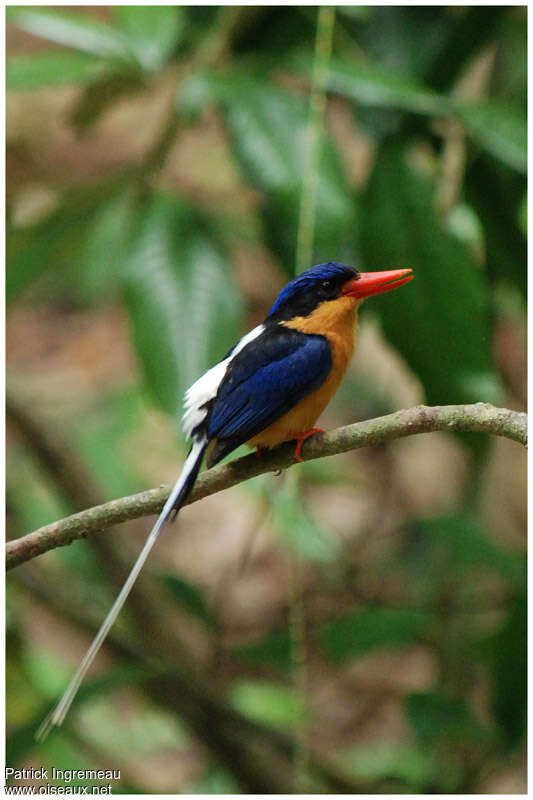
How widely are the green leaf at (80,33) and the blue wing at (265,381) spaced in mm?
731

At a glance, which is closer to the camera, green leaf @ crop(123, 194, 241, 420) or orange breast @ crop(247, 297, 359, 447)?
orange breast @ crop(247, 297, 359, 447)

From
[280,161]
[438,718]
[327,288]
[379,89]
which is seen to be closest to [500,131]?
[379,89]

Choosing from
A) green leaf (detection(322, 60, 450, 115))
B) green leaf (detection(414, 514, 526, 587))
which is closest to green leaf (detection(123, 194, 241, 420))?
green leaf (detection(322, 60, 450, 115))

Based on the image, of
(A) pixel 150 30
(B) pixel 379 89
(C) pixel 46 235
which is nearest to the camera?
(B) pixel 379 89

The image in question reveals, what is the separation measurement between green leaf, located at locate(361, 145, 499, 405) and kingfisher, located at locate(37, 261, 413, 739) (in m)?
0.20

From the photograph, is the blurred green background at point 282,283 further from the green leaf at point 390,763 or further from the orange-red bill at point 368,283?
the orange-red bill at point 368,283

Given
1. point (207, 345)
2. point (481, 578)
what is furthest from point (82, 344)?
point (207, 345)

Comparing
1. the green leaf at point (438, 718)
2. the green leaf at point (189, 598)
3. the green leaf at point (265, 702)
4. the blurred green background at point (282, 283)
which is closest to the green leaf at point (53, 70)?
the blurred green background at point (282, 283)

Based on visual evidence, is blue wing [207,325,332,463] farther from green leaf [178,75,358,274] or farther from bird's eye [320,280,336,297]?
green leaf [178,75,358,274]

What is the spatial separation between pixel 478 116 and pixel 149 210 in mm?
563

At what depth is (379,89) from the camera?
1.38 m

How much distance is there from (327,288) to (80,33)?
78cm

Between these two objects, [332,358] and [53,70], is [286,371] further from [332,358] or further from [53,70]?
[53,70]

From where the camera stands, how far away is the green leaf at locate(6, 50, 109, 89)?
4.89 ft
